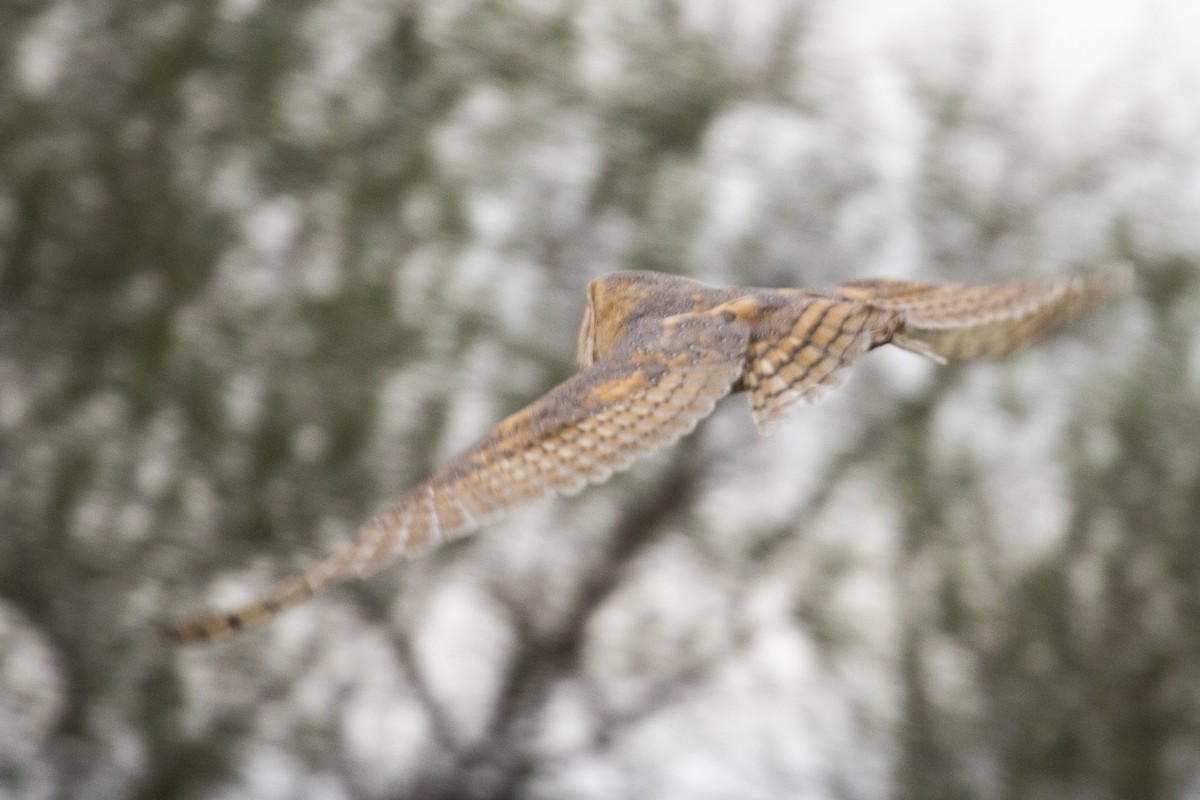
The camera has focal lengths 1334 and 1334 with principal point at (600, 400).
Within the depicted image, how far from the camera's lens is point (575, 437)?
244cm

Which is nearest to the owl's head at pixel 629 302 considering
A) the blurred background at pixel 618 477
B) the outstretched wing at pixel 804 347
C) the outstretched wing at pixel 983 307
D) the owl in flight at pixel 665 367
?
the owl in flight at pixel 665 367

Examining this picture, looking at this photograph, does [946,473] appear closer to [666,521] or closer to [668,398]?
[666,521]

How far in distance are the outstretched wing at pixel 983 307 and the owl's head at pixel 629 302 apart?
0.39 metres

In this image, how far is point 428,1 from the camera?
25.9 ft

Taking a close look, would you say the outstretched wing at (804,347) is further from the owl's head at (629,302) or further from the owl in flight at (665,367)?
the owl's head at (629,302)

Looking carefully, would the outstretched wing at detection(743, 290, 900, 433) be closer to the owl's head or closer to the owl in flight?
the owl in flight

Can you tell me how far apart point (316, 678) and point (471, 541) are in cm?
115

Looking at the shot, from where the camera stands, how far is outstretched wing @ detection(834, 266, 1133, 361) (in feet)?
9.37

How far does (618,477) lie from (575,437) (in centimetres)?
473

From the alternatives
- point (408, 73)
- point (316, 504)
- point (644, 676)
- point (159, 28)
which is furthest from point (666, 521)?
point (159, 28)

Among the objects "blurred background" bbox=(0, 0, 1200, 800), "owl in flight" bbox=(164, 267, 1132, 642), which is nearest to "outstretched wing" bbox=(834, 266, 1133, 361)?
"owl in flight" bbox=(164, 267, 1132, 642)

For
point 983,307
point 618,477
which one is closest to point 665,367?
point 983,307

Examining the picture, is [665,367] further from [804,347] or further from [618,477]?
[618,477]

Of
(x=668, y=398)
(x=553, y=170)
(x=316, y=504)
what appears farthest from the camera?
(x=553, y=170)
